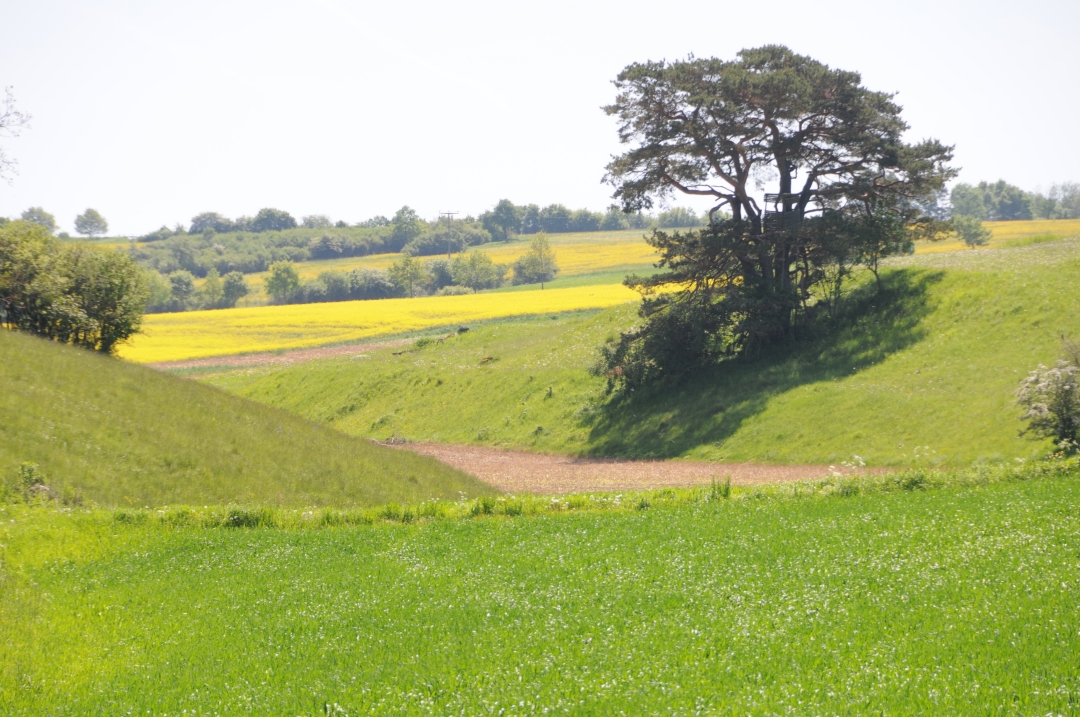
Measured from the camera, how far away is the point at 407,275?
127375mm

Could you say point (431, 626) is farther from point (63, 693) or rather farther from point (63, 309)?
point (63, 309)

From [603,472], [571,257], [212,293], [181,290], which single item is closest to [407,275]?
[212,293]

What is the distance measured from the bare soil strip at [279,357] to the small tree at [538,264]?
62.3m

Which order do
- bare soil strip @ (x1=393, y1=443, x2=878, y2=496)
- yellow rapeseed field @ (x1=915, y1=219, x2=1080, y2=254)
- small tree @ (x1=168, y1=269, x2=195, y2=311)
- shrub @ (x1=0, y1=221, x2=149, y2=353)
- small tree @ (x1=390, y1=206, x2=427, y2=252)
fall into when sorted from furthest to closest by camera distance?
1. small tree @ (x1=390, y1=206, x2=427, y2=252)
2. small tree @ (x1=168, y1=269, x2=195, y2=311)
3. yellow rapeseed field @ (x1=915, y1=219, x2=1080, y2=254)
4. shrub @ (x1=0, y1=221, x2=149, y2=353)
5. bare soil strip @ (x1=393, y1=443, x2=878, y2=496)

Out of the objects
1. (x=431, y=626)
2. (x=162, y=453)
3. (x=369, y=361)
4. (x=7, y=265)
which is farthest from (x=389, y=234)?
(x=431, y=626)

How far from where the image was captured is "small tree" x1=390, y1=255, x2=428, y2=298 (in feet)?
417

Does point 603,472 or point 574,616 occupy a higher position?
point 574,616

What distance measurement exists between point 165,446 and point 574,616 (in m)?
15.7

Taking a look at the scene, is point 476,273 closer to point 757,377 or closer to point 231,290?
point 231,290

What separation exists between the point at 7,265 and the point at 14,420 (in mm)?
18664

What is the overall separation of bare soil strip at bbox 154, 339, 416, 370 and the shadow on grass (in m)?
33.4

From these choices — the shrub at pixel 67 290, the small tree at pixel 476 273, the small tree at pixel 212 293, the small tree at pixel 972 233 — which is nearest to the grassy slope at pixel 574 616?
the shrub at pixel 67 290

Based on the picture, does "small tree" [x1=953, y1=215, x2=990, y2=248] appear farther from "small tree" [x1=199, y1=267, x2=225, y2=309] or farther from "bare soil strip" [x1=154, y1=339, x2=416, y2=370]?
"small tree" [x1=199, y1=267, x2=225, y2=309]

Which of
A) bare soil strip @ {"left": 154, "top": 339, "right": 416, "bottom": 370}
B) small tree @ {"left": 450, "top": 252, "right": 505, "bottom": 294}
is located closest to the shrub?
bare soil strip @ {"left": 154, "top": 339, "right": 416, "bottom": 370}
